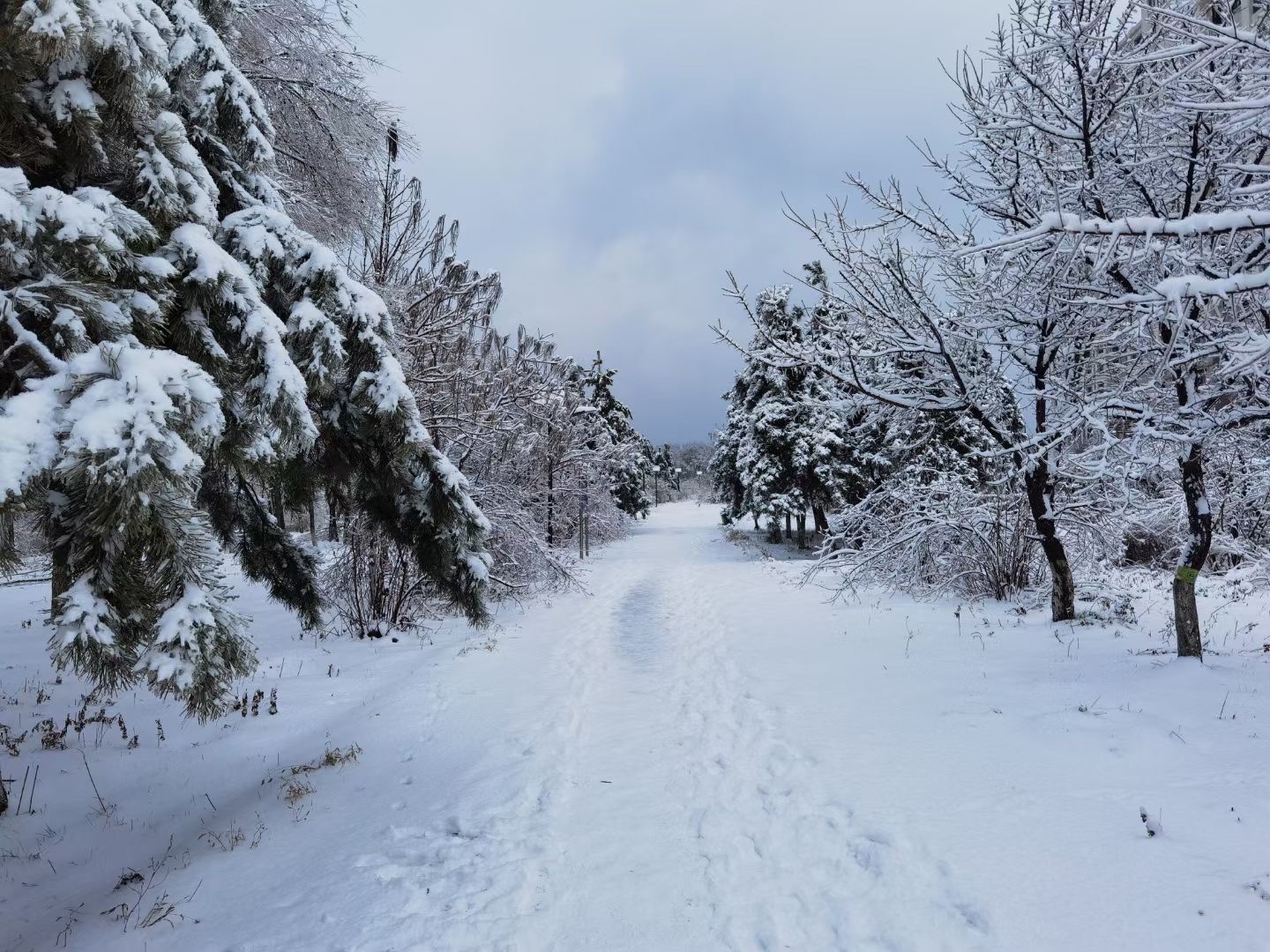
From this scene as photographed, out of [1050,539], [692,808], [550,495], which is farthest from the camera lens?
[550,495]

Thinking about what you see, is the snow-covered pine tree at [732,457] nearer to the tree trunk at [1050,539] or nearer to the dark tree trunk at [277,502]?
the tree trunk at [1050,539]

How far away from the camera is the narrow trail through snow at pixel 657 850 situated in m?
2.82

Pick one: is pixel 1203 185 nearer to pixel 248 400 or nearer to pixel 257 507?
pixel 248 400

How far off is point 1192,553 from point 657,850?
16.8ft

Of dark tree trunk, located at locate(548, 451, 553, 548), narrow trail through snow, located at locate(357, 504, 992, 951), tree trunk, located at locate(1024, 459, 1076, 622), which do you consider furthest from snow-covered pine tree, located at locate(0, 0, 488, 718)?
dark tree trunk, located at locate(548, 451, 553, 548)

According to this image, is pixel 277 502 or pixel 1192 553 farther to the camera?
pixel 1192 553

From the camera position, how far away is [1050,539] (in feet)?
21.7

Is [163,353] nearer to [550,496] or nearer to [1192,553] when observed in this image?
[1192,553]

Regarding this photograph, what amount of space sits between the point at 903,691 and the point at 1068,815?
2.30 m

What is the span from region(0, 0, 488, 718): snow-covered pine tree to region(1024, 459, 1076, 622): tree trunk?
611 centimetres

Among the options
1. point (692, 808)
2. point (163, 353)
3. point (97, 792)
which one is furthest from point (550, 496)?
point (163, 353)

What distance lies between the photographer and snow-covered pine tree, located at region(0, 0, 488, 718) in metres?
2.07

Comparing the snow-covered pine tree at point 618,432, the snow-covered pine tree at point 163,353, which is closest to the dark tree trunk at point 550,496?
the snow-covered pine tree at point 618,432

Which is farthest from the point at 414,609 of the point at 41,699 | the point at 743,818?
the point at 743,818
